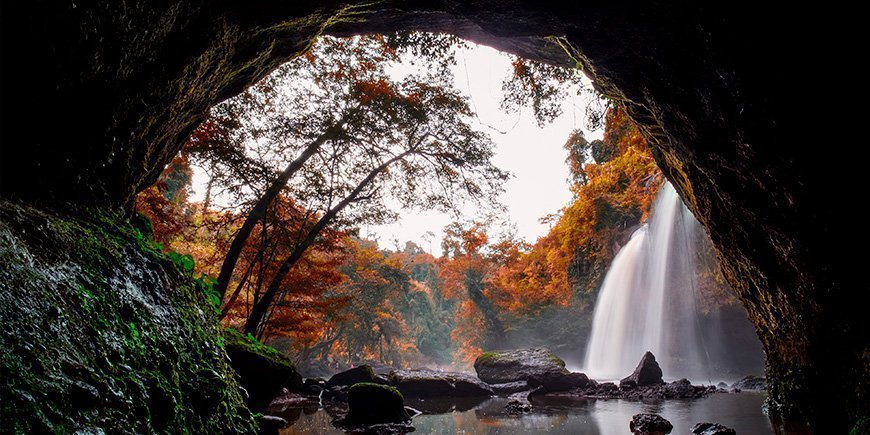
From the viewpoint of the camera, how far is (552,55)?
7.37m

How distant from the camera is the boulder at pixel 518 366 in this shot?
44.9ft

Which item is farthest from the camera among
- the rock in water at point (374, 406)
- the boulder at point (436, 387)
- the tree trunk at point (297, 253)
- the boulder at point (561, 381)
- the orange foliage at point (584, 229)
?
the orange foliage at point (584, 229)

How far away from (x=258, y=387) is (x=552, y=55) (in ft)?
27.6

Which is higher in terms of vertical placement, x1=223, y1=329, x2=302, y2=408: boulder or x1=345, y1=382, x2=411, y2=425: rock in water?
x1=223, y1=329, x2=302, y2=408: boulder

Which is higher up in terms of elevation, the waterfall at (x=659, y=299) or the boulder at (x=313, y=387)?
the waterfall at (x=659, y=299)

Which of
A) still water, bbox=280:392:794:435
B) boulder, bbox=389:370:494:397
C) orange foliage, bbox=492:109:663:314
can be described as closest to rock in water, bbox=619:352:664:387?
still water, bbox=280:392:794:435

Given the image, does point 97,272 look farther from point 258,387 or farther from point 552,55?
point 552,55

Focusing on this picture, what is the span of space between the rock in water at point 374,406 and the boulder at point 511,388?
6.37 m

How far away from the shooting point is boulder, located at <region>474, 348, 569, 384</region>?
13.7m

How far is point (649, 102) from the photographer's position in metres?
5.16

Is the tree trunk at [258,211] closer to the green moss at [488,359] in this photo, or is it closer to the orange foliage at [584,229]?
the orange foliage at [584,229]

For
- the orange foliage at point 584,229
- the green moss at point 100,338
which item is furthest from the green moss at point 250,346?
the orange foliage at point 584,229

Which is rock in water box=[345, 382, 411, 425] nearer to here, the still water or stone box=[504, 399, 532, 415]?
the still water

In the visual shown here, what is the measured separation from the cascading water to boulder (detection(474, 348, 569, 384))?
20.3 feet
